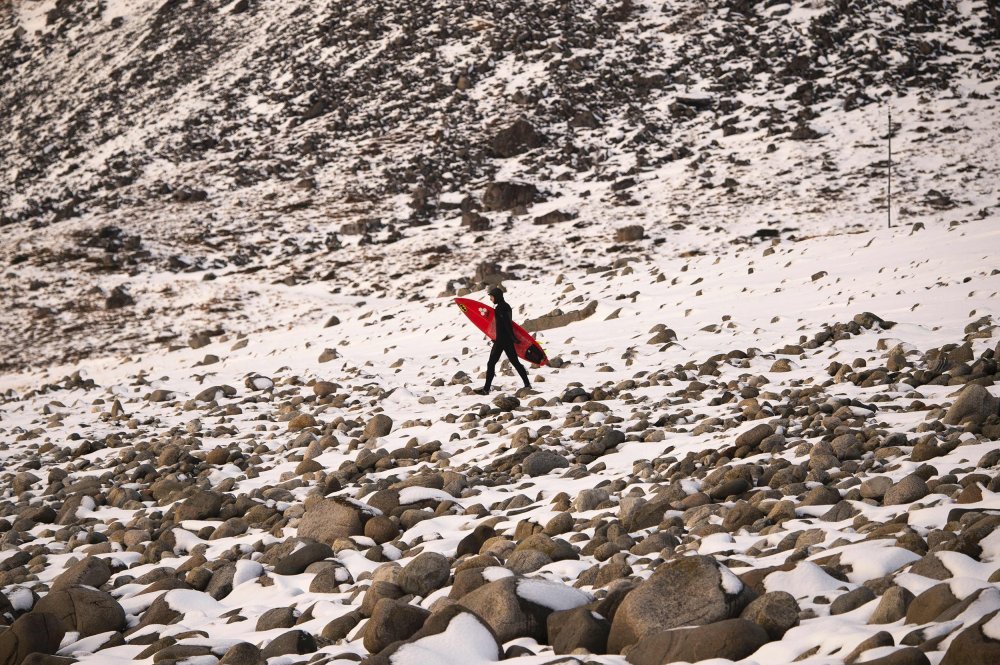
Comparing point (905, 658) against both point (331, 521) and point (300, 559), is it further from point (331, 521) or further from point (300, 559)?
point (331, 521)

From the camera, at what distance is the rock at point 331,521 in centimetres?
595

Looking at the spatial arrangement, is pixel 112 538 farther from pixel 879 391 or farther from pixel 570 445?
pixel 879 391

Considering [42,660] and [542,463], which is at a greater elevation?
[42,660]

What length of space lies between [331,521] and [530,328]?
30.1 feet

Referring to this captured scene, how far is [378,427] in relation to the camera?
9.43 metres

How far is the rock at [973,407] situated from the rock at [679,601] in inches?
136

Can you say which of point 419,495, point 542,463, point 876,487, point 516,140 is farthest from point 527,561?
point 516,140

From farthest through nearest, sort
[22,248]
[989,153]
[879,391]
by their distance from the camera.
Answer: [22,248], [989,153], [879,391]

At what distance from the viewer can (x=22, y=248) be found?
2692cm

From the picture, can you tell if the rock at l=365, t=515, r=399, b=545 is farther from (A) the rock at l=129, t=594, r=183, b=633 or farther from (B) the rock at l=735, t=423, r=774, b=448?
(B) the rock at l=735, t=423, r=774, b=448

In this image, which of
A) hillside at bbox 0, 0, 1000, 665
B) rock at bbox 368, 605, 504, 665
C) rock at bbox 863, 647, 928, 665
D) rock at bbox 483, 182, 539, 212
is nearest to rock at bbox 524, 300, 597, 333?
hillside at bbox 0, 0, 1000, 665

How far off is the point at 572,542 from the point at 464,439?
3.65 meters

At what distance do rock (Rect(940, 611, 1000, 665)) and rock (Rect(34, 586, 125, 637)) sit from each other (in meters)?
4.36

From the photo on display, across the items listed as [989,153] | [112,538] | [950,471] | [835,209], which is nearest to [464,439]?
[112,538]
